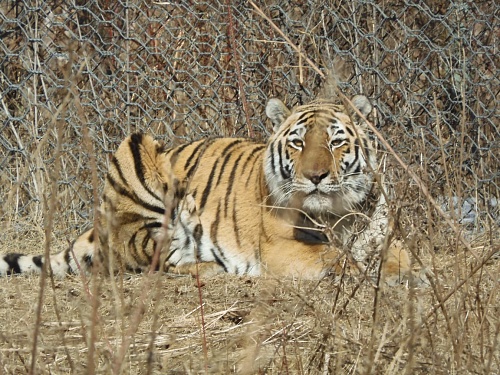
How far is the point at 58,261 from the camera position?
4664 millimetres

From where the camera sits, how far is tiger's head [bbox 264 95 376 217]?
439cm

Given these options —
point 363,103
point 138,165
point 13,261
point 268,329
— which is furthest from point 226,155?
point 268,329

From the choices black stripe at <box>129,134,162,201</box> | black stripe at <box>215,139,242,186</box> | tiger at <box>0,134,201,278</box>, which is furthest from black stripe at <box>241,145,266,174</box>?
black stripe at <box>129,134,162,201</box>

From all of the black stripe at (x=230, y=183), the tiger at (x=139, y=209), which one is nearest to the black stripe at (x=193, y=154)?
the tiger at (x=139, y=209)

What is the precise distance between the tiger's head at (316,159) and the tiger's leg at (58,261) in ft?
3.23

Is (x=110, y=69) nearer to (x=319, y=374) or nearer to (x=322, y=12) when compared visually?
(x=322, y=12)

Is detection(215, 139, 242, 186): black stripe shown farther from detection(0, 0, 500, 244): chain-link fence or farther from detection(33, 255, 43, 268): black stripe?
detection(33, 255, 43, 268): black stripe

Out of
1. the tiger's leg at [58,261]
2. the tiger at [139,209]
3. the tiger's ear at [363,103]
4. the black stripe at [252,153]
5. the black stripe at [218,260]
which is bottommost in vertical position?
the black stripe at [218,260]

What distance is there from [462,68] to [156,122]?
2.01 meters

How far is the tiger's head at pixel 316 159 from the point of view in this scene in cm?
439

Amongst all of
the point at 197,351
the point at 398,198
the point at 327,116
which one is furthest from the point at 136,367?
the point at 327,116

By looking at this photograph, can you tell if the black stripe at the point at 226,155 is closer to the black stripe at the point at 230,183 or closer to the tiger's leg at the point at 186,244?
the black stripe at the point at 230,183

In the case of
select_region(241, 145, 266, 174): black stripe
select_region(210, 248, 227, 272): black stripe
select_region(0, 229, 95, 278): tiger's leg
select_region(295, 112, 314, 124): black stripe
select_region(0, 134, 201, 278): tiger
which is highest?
select_region(295, 112, 314, 124): black stripe

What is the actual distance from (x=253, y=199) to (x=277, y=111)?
488 millimetres
